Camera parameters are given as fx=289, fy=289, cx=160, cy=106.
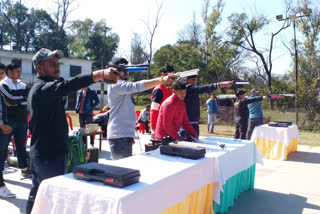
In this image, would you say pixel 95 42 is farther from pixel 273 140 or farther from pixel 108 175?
pixel 108 175

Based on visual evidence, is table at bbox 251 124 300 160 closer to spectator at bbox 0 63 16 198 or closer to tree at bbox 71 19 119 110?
spectator at bbox 0 63 16 198

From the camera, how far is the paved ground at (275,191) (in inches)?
147

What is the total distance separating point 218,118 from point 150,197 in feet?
46.7

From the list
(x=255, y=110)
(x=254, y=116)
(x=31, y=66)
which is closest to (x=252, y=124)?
(x=254, y=116)

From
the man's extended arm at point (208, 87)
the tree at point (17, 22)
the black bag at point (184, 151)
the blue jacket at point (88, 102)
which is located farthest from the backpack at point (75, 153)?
the tree at point (17, 22)

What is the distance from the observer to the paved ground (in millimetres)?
3742

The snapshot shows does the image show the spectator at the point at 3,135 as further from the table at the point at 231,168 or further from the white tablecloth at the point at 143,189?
the table at the point at 231,168

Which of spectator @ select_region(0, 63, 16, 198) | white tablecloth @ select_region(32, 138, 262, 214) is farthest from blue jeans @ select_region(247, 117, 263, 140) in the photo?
spectator @ select_region(0, 63, 16, 198)

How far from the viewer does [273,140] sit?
7094 millimetres

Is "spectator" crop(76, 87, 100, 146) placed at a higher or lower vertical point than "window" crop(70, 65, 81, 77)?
lower

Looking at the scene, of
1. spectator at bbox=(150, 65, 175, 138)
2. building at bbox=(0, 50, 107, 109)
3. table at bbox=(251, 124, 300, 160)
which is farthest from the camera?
building at bbox=(0, 50, 107, 109)

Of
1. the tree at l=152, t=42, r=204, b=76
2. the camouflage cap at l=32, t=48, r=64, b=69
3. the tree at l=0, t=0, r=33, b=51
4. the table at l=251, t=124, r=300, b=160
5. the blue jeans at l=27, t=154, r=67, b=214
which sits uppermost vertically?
the tree at l=0, t=0, r=33, b=51

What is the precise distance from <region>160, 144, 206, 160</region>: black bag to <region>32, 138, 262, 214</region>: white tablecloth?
0.05 m

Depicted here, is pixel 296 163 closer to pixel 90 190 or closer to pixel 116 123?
pixel 116 123
